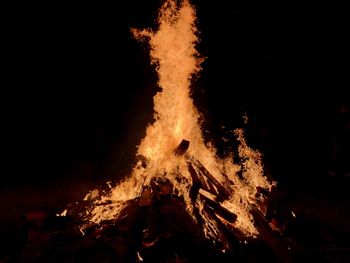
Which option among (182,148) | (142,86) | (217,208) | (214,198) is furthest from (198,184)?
(142,86)

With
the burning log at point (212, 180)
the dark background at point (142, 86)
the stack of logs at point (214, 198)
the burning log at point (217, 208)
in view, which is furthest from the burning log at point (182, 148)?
the dark background at point (142, 86)

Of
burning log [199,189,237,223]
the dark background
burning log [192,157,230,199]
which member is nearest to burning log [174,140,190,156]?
burning log [192,157,230,199]

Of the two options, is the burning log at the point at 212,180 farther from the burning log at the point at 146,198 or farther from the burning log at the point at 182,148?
the burning log at the point at 146,198

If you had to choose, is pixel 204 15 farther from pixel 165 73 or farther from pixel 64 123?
pixel 64 123

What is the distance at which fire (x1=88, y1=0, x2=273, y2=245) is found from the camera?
4.98 meters

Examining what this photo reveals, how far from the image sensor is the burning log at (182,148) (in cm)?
523

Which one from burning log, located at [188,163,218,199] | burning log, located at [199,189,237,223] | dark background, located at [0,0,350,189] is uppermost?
dark background, located at [0,0,350,189]

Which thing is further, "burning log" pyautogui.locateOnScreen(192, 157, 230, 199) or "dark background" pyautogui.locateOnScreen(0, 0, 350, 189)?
"dark background" pyautogui.locateOnScreen(0, 0, 350, 189)

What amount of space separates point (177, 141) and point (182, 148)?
1.81 ft

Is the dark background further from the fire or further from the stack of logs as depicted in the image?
the stack of logs

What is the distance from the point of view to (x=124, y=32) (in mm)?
7203

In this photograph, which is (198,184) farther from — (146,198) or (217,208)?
(146,198)

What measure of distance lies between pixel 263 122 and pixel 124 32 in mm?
4139

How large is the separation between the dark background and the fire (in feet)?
2.43
